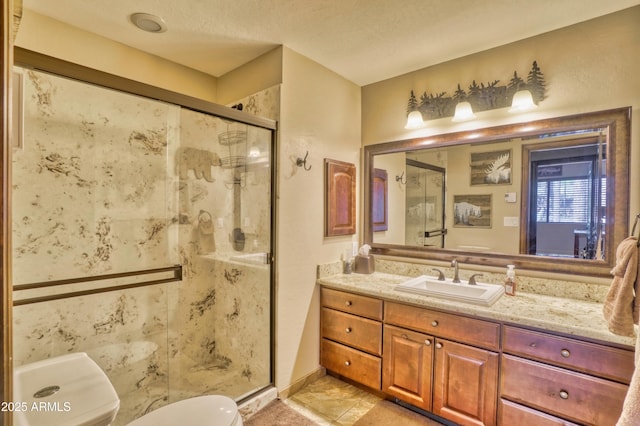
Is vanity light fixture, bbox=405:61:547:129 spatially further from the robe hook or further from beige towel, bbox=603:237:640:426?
beige towel, bbox=603:237:640:426

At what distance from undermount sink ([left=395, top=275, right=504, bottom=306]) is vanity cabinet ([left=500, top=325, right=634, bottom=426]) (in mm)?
214

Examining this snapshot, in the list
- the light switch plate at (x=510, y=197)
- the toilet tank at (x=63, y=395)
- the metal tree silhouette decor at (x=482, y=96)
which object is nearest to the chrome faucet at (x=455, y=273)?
the light switch plate at (x=510, y=197)

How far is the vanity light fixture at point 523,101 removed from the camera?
6.68ft

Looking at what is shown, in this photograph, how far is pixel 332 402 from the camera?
2227 millimetres

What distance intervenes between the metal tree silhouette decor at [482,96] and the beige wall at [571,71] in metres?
0.04

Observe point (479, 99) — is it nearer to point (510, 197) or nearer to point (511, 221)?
point (510, 197)

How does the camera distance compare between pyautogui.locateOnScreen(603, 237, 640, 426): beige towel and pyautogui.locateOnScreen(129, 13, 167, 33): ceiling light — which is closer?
pyautogui.locateOnScreen(603, 237, 640, 426): beige towel

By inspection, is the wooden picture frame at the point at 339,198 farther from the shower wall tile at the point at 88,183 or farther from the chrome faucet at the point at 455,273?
the shower wall tile at the point at 88,183

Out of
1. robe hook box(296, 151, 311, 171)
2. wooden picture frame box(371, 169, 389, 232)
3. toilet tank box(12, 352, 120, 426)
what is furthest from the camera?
wooden picture frame box(371, 169, 389, 232)

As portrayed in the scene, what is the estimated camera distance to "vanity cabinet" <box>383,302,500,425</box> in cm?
175

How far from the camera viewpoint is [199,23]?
198 cm

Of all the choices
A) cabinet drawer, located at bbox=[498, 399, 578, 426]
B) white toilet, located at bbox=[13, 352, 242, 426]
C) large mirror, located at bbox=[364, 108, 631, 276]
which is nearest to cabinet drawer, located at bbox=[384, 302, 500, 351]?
cabinet drawer, located at bbox=[498, 399, 578, 426]

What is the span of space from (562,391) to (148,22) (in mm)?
3169

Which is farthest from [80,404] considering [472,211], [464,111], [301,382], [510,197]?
[464,111]
